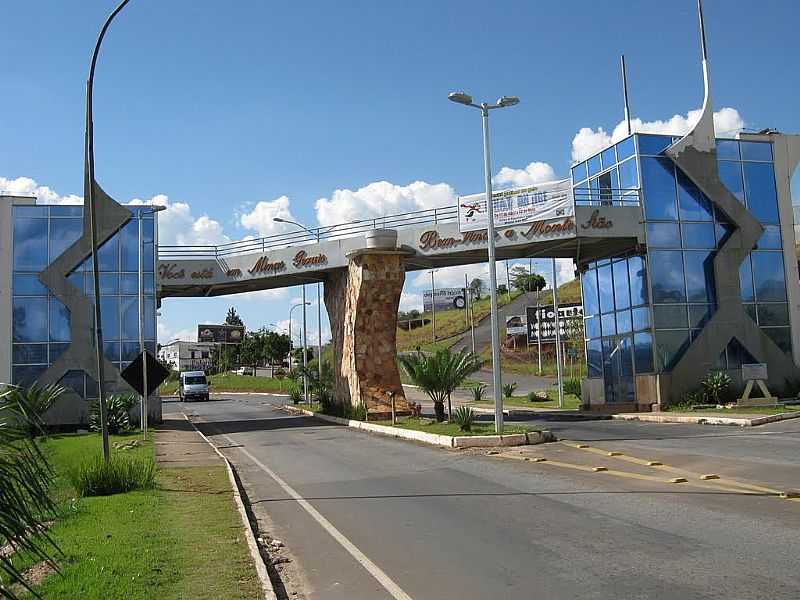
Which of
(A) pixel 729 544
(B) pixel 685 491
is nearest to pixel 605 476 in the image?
(B) pixel 685 491

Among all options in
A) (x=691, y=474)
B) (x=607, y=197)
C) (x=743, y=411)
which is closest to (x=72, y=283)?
(x=607, y=197)

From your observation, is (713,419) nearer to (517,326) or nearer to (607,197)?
(607,197)

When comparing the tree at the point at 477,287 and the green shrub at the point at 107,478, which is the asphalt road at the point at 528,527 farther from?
the tree at the point at 477,287

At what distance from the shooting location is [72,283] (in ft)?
111

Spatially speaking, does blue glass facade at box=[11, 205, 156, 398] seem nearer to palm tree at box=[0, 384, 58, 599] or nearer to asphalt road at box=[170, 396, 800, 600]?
asphalt road at box=[170, 396, 800, 600]

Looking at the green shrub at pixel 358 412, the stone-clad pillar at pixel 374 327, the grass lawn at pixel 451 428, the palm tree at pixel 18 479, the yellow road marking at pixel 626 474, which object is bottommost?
the yellow road marking at pixel 626 474

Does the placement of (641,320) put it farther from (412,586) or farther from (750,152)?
(412,586)

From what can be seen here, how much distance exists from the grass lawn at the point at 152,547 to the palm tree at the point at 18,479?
145 centimetres

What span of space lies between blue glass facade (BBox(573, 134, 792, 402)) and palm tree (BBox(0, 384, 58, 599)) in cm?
2971

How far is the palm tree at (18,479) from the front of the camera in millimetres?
4274

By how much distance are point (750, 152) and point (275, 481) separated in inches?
1077

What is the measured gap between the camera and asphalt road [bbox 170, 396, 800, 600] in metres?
7.09

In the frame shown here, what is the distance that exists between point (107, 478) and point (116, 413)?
1827cm

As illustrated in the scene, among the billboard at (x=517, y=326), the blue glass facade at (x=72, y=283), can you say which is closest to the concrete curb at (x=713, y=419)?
the blue glass facade at (x=72, y=283)
